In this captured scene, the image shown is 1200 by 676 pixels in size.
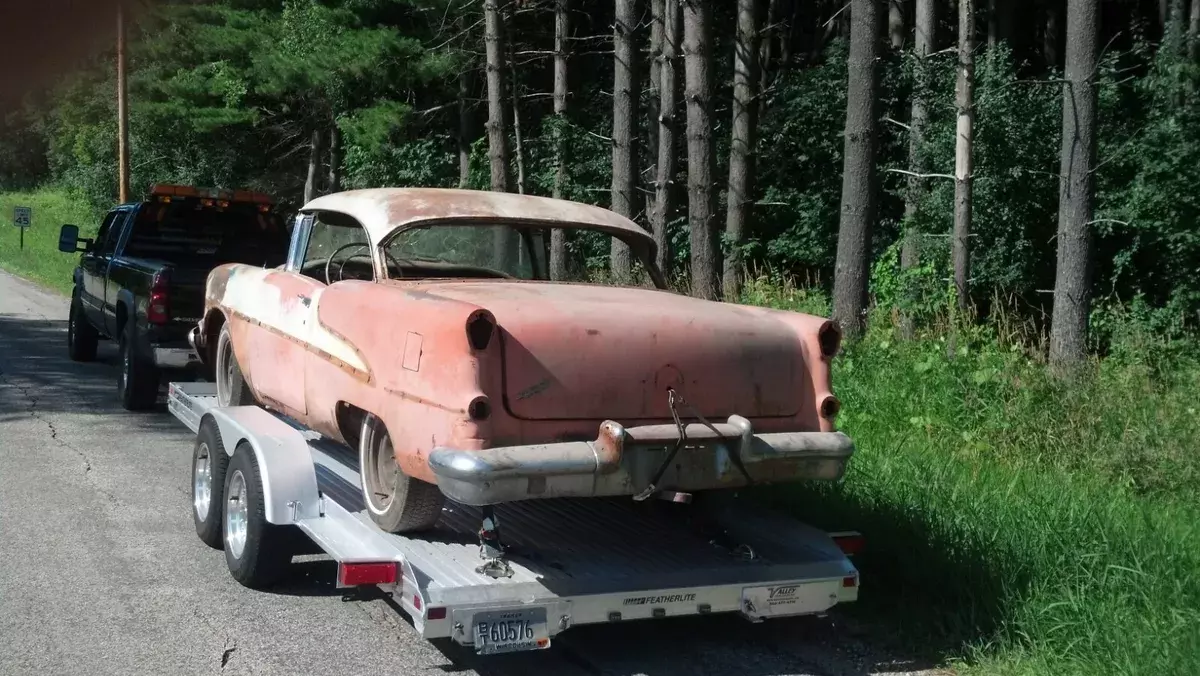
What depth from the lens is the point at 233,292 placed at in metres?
7.77

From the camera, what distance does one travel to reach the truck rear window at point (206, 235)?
1191 cm

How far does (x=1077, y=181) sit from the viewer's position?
14.1m

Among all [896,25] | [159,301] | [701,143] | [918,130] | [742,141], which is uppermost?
[896,25]

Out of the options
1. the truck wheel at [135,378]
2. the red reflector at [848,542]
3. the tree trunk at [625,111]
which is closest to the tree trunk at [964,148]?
the tree trunk at [625,111]

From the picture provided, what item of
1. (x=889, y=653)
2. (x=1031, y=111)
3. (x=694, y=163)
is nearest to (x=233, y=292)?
(x=889, y=653)

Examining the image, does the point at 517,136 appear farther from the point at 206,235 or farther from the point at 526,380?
the point at 526,380

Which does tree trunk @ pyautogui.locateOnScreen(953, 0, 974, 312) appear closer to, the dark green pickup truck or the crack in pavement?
the dark green pickup truck

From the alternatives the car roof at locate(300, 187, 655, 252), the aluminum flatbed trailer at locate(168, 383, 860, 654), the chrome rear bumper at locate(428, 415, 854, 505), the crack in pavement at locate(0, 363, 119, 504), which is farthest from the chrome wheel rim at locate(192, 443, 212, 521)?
the chrome rear bumper at locate(428, 415, 854, 505)

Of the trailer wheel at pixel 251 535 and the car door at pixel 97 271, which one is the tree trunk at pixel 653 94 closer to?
the car door at pixel 97 271

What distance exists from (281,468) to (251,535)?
441mm

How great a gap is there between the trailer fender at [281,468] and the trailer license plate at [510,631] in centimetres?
130

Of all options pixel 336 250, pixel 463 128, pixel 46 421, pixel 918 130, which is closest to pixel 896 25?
pixel 918 130

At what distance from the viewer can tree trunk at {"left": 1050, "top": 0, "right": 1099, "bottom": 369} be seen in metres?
13.7

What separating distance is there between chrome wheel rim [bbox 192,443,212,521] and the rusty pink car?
922 millimetres
